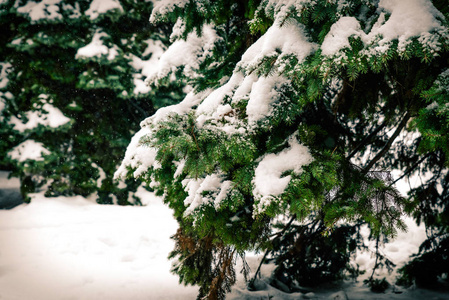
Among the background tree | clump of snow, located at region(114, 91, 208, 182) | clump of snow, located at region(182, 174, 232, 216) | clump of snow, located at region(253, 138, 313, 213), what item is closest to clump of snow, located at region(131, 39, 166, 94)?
the background tree

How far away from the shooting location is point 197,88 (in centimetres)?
276

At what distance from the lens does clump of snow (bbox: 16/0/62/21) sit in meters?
6.42

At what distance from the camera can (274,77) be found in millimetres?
1810

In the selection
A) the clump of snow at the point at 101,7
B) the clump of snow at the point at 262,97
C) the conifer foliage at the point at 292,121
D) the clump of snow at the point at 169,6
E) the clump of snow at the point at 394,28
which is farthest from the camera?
the clump of snow at the point at 101,7

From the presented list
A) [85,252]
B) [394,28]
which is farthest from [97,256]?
[394,28]

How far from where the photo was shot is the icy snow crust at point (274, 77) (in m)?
1.35

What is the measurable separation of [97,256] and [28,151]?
12.8ft

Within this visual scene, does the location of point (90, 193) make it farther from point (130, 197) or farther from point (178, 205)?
point (178, 205)

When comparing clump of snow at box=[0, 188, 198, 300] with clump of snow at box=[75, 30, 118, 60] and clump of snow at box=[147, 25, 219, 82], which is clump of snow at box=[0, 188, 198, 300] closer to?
clump of snow at box=[147, 25, 219, 82]

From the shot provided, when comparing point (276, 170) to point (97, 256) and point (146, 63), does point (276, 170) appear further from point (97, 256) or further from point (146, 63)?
point (146, 63)

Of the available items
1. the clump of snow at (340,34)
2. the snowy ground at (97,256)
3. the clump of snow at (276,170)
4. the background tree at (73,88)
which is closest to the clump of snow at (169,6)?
the clump of snow at (340,34)

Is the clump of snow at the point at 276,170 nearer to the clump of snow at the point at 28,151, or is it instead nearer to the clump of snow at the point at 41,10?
→ the clump of snow at the point at 28,151

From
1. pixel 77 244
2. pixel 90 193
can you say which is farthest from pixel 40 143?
pixel 77 244

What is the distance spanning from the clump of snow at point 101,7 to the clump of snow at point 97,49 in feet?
1.39
